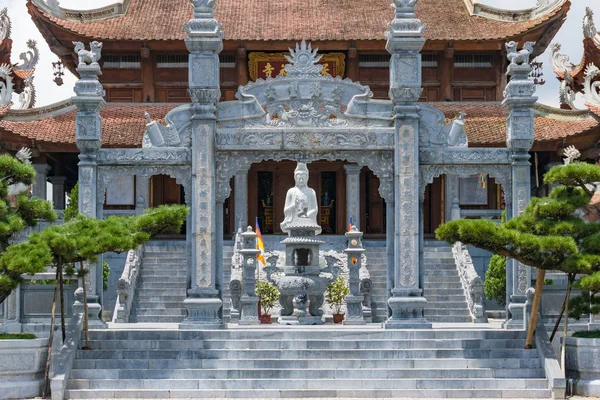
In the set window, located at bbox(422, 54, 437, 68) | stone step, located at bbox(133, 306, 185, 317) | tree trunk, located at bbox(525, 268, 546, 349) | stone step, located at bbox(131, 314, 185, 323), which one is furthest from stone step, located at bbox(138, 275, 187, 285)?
window, located at bbox(422, 54, 437, 68)

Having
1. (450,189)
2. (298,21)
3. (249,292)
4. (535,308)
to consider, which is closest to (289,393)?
(535,308)

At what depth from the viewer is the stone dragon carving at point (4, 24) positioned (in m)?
37.1

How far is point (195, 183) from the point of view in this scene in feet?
66.3

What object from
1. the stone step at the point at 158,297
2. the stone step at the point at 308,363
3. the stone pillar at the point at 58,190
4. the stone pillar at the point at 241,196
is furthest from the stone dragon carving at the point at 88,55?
the stone pillar at the point at 58,190

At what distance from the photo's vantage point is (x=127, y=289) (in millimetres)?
26859

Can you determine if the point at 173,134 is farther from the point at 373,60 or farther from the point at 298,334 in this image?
the point at 373,60

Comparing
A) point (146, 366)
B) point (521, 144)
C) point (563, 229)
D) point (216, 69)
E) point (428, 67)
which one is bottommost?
point (146, 366)

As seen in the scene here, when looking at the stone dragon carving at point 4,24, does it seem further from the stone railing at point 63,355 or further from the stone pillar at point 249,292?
the stone railing at point 63,355

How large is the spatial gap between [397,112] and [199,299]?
4814 millimetres

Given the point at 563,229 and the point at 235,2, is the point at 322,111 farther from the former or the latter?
the point at 235,2

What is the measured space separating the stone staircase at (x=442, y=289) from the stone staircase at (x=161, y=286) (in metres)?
5.99

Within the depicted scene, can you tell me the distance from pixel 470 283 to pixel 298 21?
47.3 ft

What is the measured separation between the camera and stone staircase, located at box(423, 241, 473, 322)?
→ 88.7 feet

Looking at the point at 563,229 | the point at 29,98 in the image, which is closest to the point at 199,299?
the point at 563,229
